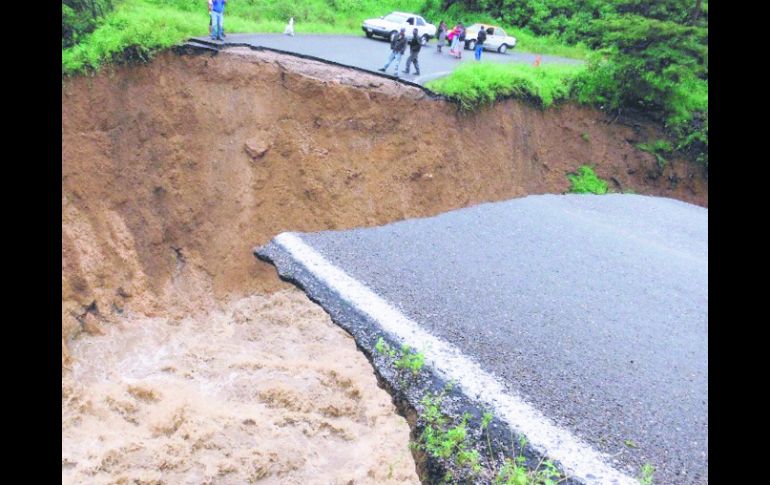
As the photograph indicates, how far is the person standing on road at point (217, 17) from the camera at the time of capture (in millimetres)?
11266

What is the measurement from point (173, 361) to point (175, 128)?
14.0 feet

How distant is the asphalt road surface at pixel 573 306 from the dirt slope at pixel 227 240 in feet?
6.06

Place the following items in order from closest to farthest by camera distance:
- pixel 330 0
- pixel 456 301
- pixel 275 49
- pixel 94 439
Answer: pixel 456 301 < pixel 94 439 < pixel 275 49 < pixel 330 0

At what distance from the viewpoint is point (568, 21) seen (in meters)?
23.2

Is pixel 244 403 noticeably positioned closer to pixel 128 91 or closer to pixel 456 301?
pixel 456 301

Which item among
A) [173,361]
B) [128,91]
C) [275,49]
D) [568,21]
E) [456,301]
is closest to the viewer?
[456,301]

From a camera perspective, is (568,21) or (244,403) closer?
(244,403)

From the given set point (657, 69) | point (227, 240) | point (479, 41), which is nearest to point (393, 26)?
point (479, 41)

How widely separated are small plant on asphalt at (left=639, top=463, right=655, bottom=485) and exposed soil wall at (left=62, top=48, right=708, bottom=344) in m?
7.36

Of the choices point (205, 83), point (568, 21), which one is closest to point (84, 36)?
point (205, 83)

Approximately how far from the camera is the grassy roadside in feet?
33.0

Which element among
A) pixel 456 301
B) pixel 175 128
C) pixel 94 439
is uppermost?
pixel 175 128

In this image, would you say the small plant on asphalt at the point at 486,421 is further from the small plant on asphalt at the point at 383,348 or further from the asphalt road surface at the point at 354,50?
the asphalt road surface at the point at 354,50

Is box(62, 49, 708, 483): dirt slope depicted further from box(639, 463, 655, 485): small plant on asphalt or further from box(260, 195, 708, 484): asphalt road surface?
box(639, 463, 655, 485): small plant on asphalt
